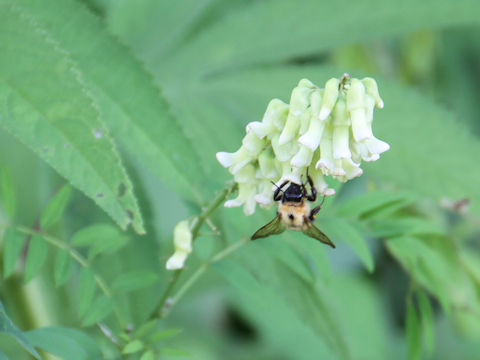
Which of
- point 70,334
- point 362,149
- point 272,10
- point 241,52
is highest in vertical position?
point 272,10

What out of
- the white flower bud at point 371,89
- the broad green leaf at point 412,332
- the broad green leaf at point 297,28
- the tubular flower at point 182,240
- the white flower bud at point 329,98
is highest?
the broad green leaf at point 297,28

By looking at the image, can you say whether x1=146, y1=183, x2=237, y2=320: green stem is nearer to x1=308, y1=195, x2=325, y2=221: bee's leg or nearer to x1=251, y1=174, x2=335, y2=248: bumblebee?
x1=251, y1=174, x2=335, y2=248: bumblebee

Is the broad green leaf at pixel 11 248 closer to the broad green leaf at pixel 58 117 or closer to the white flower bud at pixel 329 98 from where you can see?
the broad green leaf at pixel 58 117

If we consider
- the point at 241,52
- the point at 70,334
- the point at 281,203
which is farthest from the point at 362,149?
the point at 241,52

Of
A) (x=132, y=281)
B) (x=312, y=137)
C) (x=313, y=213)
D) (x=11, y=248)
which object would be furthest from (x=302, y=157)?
(x=11, y=248)

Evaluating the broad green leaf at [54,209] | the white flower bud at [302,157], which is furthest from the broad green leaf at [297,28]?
the white flower bud at [302,157]

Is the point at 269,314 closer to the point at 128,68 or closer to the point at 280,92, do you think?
the point at 280,92

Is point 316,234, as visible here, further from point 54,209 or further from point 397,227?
point 54,209
